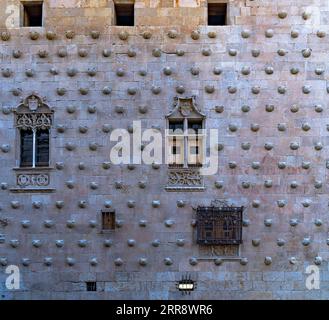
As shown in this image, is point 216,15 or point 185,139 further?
point 216,15

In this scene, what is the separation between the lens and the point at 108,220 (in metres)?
15.9

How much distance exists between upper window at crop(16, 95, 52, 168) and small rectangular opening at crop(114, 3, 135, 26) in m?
2.26

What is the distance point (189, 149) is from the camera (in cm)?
1602

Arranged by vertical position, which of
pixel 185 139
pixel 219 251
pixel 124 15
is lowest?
pixel 219 251

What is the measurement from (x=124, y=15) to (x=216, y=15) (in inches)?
70.2

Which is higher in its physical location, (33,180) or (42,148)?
(42,148)

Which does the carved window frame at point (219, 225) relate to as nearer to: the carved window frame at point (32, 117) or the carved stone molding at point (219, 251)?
the carved stone molding at point (219, 251)

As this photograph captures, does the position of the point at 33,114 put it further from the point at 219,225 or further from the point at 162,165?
the point at 219,225

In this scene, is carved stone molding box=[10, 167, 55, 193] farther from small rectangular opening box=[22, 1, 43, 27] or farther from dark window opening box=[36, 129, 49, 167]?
small rectangular opening box=[22, 1, 43, 27]

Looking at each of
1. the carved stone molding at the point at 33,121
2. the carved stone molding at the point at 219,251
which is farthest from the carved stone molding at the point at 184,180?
the carved stone molding at the point at 33,121

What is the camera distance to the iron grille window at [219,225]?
51.6 feet

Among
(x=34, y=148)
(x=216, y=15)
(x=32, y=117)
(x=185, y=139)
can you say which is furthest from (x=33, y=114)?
(x=216, y=15)

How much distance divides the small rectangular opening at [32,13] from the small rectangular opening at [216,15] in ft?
10.7
